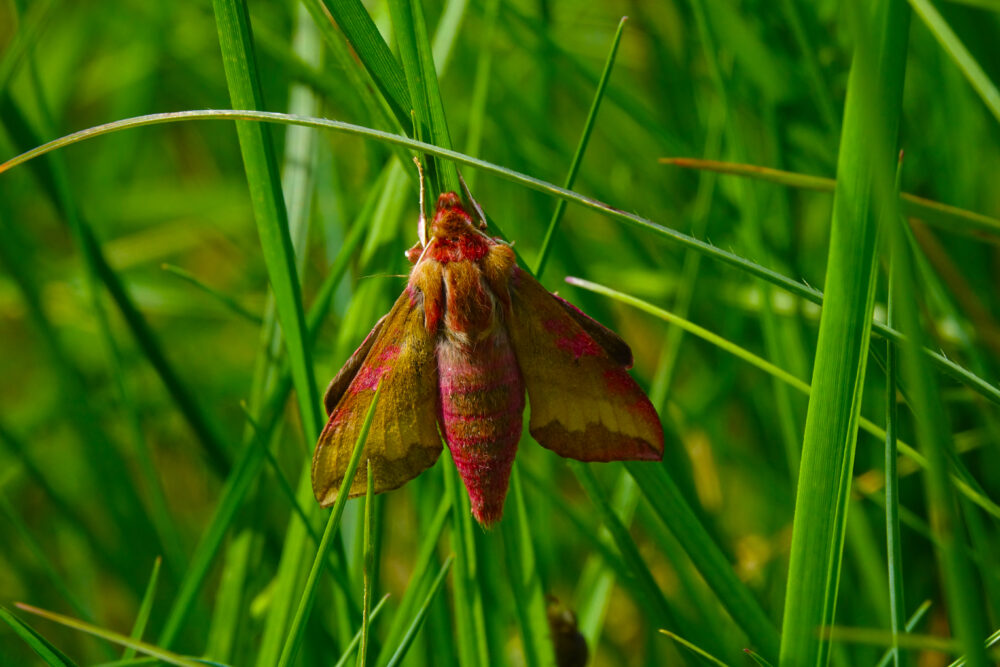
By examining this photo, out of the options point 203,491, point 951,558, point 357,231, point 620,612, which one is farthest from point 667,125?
point 203,491

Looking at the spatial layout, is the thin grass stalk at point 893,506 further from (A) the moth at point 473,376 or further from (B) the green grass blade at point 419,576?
(B) the green grass blade at point 419,576

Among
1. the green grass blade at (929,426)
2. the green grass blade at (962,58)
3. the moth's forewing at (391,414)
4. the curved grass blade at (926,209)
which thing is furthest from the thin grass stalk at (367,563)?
the green grass blade at (962,58)

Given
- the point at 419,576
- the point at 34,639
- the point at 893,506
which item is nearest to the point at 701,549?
the point at 893,506

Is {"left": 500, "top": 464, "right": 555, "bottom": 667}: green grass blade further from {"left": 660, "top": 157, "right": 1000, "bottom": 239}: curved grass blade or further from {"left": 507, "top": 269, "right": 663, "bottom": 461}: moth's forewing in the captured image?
{"left": 660, "top": 157, "right": 1000, "bottom": 239}: curved grass blade

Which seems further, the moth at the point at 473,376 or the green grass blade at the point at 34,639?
the moth at the point at 473,376

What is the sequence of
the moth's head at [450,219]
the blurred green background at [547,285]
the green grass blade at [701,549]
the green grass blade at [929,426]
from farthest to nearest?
the blurred green background at [547,285], the moth's head at [450,219], the green grass blade at [701,549], the green grass blade at [929,426]

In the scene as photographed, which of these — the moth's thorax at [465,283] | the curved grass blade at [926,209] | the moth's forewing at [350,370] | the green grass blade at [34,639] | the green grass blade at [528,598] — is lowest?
the green grass blade at [528,598]

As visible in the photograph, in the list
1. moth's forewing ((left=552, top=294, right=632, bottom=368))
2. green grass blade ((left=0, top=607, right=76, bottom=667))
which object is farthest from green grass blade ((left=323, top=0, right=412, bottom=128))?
green grass blade ((left=0, top=607, right=76, bottom=667))

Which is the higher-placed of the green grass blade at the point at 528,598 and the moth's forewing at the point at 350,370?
the moth's forewing at the point at 350,370

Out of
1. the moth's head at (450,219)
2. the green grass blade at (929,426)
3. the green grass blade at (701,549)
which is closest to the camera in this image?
the green grass blade at (929,426)
